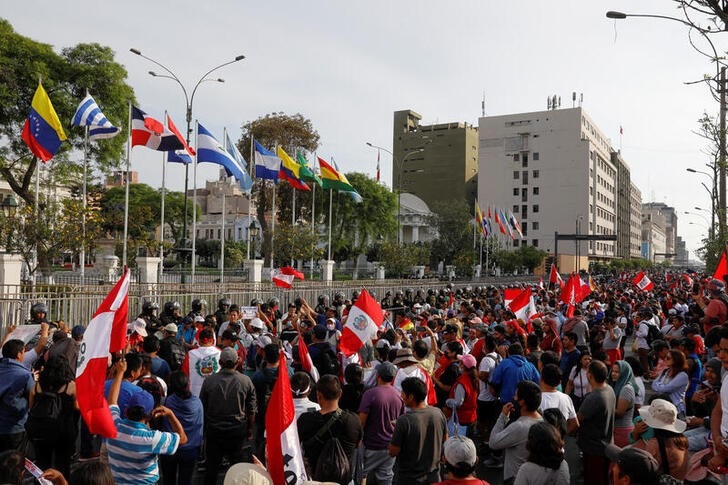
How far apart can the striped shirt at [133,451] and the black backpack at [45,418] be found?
1.20 metres

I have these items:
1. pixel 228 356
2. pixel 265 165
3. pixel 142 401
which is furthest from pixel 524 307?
pixel 265 165

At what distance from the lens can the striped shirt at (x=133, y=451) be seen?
452 centimetres

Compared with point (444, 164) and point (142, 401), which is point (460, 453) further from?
point (444, 164)

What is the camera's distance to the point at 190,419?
17.8ft

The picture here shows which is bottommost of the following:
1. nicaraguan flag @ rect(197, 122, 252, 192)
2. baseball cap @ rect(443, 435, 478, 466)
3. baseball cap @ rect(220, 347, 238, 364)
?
baseball cap @ rect(443, 435, 478, 466)

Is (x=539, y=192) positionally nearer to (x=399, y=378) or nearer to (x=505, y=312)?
(x=505, y=312)

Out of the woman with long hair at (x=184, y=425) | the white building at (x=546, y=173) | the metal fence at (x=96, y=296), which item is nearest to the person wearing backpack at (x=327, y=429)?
the woman with long hair at (x=184, y=425)

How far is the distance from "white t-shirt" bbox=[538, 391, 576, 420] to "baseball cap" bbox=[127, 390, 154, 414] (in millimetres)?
3345

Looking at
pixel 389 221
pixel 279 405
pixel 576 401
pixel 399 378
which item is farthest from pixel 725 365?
pixel 389 221

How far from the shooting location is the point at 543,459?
13.1ft

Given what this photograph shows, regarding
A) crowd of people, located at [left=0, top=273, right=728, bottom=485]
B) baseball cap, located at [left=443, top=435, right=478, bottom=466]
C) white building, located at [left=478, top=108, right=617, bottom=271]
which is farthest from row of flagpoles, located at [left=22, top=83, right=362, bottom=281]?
white building, located at [left=478, top=108, right=617, bottom=271]

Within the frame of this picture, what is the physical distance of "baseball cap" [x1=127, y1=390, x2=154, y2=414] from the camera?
5023mm

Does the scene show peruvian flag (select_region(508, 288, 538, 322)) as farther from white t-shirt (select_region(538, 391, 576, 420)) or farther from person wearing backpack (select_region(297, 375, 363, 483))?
person wearing backpack (select_region(297, 375, 363, 483))

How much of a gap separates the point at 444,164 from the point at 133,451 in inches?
4135
